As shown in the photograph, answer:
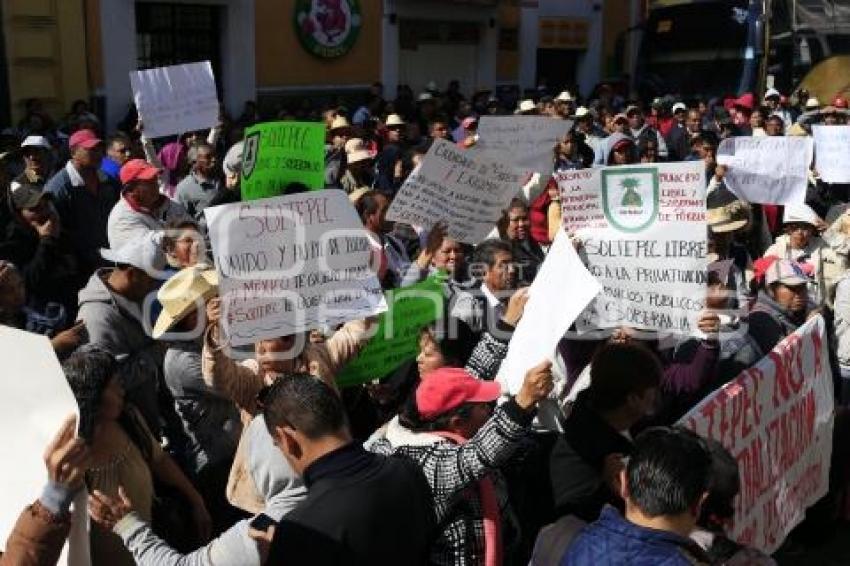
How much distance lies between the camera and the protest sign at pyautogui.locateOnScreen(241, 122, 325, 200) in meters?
4.46

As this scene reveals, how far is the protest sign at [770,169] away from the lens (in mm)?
6082

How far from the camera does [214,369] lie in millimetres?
3154

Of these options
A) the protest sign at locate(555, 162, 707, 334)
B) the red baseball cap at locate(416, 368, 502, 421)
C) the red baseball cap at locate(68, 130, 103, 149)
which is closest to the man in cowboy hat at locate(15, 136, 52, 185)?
the red baseball cap at locate(68, 130, 103, 149)

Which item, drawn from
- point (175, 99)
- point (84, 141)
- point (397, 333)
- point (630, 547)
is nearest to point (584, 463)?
point (630, 547)

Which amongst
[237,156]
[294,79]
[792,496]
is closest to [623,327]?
[792,496]

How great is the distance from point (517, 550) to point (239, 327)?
1.14 metres

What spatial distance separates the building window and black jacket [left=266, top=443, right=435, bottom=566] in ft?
42.0

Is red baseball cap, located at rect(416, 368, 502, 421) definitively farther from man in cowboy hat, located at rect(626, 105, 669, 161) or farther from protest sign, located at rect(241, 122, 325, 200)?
man in cowboy hat, located at rect(626, 105, 669, 161)

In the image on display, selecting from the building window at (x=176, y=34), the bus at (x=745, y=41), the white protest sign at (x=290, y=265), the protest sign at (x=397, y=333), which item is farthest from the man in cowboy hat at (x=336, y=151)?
the bus at (x=745, y=41)

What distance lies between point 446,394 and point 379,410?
116 cm

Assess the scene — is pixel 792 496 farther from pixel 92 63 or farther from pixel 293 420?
pixel 92 63

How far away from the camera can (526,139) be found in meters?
5.73

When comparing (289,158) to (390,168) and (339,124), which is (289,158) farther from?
(339,124)

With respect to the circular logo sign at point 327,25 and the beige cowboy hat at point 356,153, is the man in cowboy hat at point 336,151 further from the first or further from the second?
the circular logo sign at point 327,25
